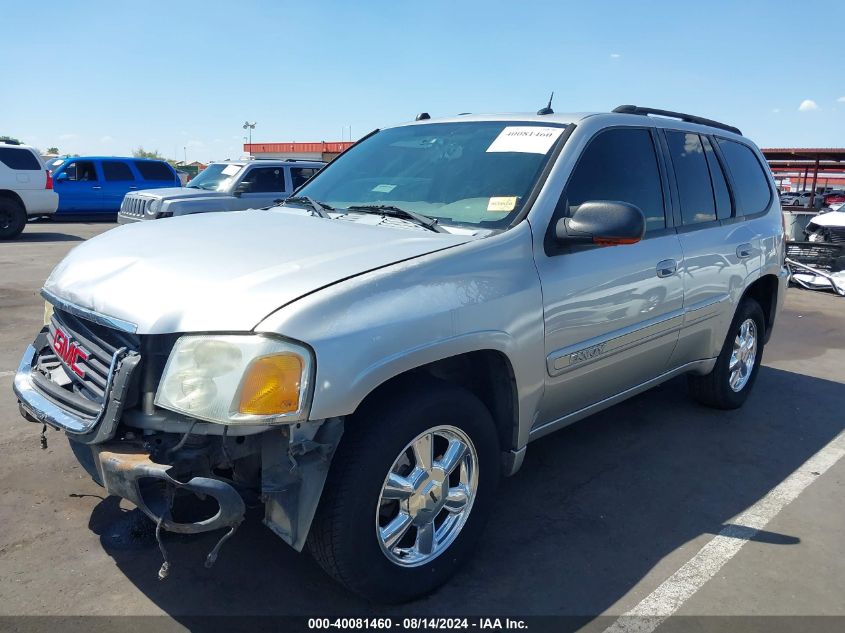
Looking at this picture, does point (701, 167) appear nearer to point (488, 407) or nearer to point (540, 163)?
point (540, 163)

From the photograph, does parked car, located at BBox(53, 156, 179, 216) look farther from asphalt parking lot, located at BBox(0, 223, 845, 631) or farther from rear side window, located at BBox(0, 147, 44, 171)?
asphalt parking lot, located at BBox(0, 223, 845, 631)

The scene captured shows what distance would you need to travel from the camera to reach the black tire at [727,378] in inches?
193

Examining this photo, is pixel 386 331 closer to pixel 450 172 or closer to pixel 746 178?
pixel 450 172

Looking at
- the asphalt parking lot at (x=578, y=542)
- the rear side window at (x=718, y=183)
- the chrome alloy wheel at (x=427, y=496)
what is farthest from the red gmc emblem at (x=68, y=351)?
the rear side window at (x=718, y=183)

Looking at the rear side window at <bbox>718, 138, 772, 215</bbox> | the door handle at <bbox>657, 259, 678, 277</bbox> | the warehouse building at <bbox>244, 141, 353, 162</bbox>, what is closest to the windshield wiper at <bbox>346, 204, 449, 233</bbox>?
the door handle at <bbox>657, 259, 678, 277</bbox>

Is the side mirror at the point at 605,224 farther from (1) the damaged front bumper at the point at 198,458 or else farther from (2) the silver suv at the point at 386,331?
(1) the damaged front bumper at the point at 198,458

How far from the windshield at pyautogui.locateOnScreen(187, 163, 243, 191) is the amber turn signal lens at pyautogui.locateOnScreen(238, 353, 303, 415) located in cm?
1072

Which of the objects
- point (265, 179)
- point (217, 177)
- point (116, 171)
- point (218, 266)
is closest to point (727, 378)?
point (218, 266)

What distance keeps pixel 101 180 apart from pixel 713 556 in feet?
62.9

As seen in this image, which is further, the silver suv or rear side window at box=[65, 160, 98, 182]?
rear side window at box=[65, 160, 98, 182]

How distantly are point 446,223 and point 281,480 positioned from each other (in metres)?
1.43

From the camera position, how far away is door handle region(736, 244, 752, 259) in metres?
4.67

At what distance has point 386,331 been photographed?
245cm

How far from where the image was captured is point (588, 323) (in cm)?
335
